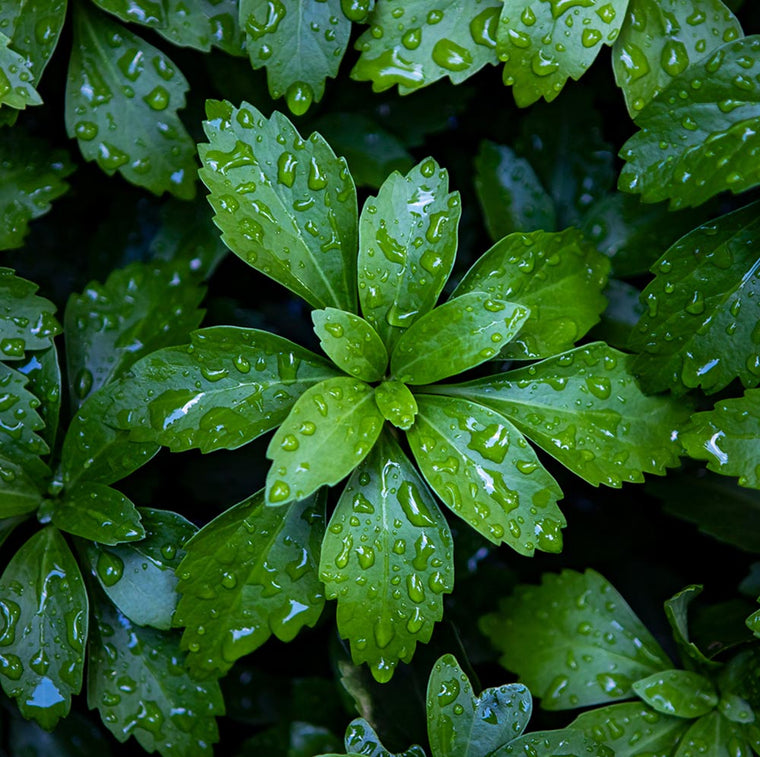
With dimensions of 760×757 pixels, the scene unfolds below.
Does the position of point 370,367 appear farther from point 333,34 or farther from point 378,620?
point 333,34

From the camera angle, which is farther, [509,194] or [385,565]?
[509,194]

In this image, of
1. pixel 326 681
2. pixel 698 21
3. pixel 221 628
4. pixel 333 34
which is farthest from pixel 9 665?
pixel 698 21

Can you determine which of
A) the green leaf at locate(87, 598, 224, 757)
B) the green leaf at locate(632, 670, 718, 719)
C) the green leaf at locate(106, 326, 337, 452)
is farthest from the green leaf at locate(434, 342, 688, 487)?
the green leaf at locate(87, 598, 224, 757)

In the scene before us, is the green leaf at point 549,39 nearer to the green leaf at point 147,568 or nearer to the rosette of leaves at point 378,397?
the rosette of leaves at point 378,397

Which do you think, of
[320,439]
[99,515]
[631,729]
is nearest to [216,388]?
[320,439]

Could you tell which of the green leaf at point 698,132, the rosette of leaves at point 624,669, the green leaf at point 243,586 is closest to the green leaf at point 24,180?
the green leaf at point 243,586

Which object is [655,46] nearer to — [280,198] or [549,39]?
[549,39]

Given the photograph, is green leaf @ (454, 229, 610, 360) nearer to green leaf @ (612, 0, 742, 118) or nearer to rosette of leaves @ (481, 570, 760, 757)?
green leaf @ (612, 0, 742, 118)
